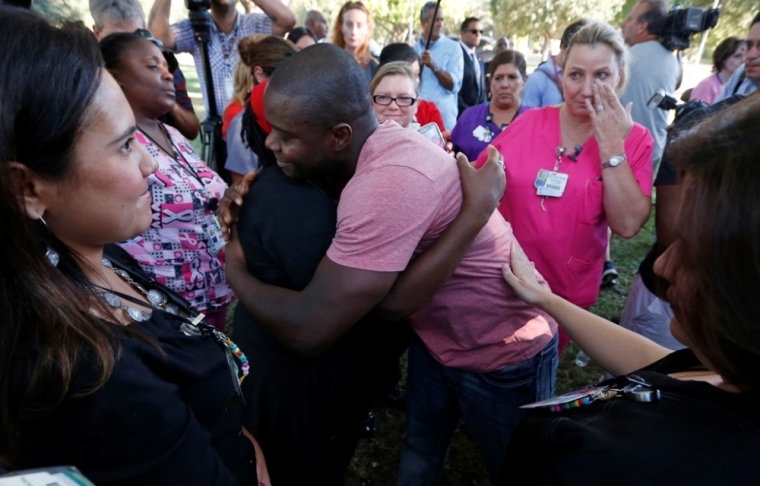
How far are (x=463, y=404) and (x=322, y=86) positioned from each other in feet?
3.98

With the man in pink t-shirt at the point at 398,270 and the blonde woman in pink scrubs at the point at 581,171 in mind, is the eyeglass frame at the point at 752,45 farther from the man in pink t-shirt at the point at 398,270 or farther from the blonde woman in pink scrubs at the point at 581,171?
the man in pink t-shirt at the point at 398,270

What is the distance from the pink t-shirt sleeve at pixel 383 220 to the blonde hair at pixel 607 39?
5.40 ft

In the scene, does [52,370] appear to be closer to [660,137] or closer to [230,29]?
[230,29]

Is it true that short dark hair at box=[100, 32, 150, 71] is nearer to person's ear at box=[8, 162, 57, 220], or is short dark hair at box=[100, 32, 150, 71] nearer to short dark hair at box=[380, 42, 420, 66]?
person's ear at box=[8, 162, 57, 220]

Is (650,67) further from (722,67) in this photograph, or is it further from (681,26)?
(722,67)

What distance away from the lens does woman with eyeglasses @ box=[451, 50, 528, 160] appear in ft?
12.1

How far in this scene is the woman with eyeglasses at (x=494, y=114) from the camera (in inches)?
145

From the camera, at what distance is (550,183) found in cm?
219

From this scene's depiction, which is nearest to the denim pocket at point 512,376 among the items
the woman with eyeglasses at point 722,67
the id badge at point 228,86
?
the id badge at point 228,86

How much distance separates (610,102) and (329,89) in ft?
4.72

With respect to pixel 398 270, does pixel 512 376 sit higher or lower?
lower

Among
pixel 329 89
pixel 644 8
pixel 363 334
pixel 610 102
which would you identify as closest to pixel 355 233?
pixel 329 89

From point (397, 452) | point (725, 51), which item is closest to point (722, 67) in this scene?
point (725, 51)

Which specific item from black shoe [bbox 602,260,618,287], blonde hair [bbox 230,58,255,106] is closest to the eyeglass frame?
black shoe [bbox 602,260,618,287]
